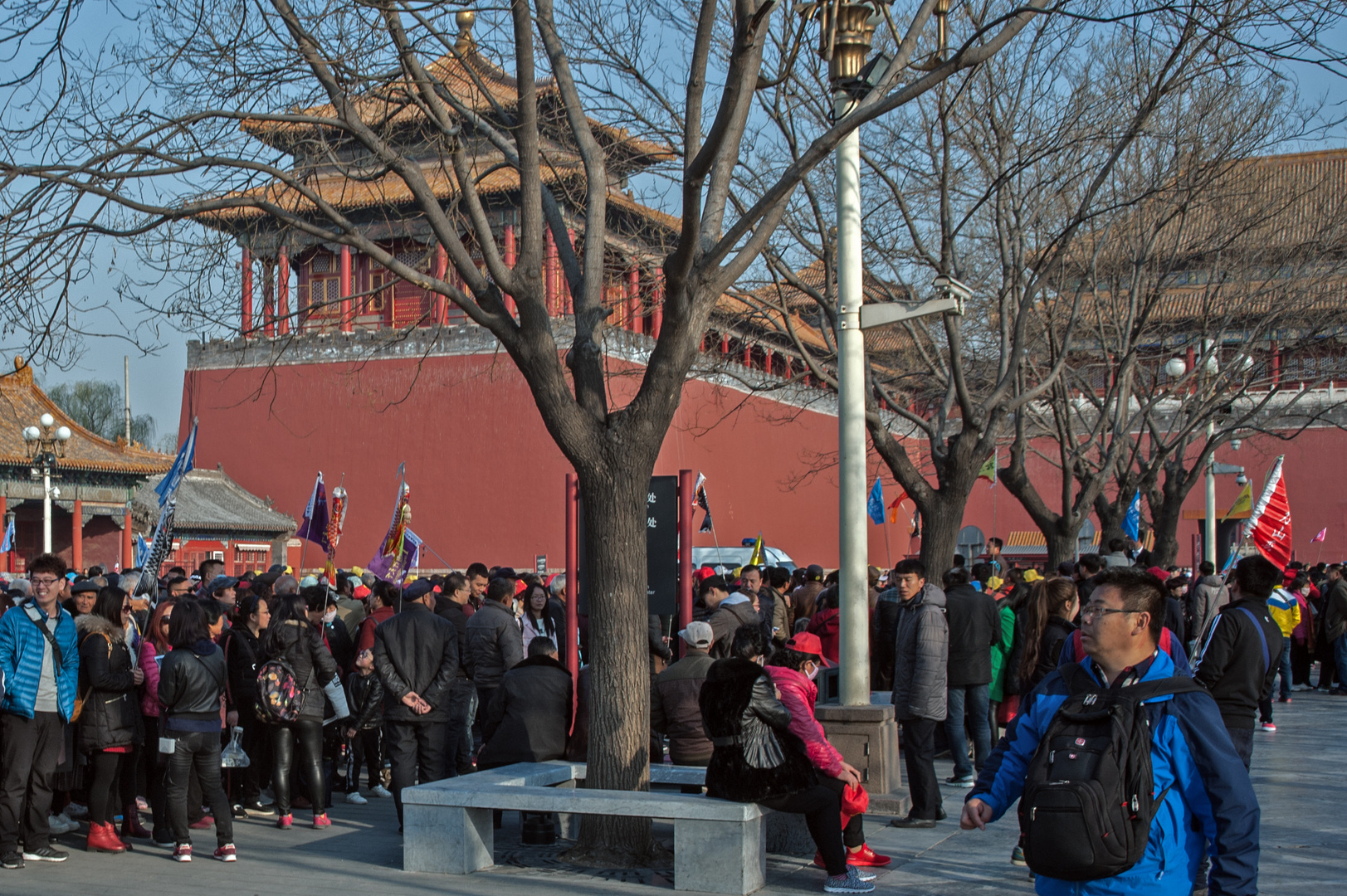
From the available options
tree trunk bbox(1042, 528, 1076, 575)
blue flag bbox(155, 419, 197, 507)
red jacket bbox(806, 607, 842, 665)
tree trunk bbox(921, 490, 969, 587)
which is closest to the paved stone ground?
red jacket bbox(806, 607, 842, 665)

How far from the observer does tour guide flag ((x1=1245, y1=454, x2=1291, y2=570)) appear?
10.9 metres

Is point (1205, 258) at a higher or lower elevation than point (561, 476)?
higher

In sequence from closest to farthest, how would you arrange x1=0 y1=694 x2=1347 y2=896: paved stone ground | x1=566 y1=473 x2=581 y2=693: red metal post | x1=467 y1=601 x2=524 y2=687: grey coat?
x1=0 y1=694 x2=1347 y2=896: paved stone ground, x1=467 y1=601 x2=524 y2=687: grey coat, x1=566 y1=473 x2=581 y2=693: red metal post

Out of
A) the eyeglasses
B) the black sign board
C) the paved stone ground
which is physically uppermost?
the black sign board

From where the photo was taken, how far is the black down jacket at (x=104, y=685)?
287 inches

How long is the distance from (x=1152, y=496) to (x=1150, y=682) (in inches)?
699

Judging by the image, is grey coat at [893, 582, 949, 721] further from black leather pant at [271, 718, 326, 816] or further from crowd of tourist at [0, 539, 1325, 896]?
black leather pant at [271, 718, 326, 816]

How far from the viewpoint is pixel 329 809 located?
8945 mm

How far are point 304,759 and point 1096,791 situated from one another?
6.15 metres

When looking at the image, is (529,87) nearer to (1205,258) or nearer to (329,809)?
(329,809)

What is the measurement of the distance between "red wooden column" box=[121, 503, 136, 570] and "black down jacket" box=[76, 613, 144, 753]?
82.6 feet

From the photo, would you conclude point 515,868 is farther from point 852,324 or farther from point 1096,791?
point 1096,791

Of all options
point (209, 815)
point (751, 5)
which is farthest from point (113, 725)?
point (751, 5)

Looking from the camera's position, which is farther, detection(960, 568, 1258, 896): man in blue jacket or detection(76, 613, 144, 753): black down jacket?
detection(76, 613, 144, 753): black down jacket
